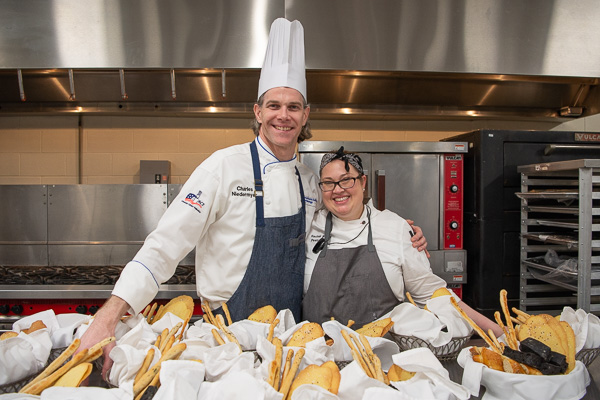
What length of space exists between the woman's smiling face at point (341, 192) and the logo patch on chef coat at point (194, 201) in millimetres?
489

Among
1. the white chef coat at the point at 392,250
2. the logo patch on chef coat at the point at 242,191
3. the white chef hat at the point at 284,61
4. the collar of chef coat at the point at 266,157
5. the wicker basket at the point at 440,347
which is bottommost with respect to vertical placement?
the wicker basket at the point at 440,347

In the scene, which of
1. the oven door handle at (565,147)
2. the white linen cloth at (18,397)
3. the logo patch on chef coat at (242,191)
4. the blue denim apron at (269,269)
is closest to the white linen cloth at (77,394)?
the white linen cloth at (18,397)

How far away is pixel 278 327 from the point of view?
1.06 metres

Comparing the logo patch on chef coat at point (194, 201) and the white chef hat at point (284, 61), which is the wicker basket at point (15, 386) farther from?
the white chef hat at point (284, 61)

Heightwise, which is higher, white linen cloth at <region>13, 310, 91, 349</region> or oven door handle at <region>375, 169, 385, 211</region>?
oven door handle at <region>375, 169, 385, 211</region>

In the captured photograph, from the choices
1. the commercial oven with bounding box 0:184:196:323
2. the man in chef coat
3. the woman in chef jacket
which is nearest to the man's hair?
the man in chef coat

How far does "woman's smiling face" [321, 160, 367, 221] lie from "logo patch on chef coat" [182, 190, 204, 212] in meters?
0.49

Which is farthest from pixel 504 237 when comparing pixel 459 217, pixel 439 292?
pixel 439 292

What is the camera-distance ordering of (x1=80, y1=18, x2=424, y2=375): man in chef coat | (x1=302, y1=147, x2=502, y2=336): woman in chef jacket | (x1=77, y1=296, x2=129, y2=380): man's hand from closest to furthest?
(x1=77, y1=296, x2=129, y2=380): man's hand, (x1=80, y1=18, x2=424, y2=375): man in chef coat, (x1=302, y1=147, x2=502, y2=336): woman in chef jacket

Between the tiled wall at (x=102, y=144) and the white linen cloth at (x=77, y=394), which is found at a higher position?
the tiled wall at (x=102, y=144)

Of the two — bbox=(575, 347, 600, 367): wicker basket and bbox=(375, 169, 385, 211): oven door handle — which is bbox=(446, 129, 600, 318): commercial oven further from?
bbox=(575, 347, 600, 367): wicker basket

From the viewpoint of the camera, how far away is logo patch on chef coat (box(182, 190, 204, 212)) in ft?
4.53

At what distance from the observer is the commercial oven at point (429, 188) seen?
2.87m

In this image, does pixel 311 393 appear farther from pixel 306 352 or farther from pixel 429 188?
pixel 429 188
